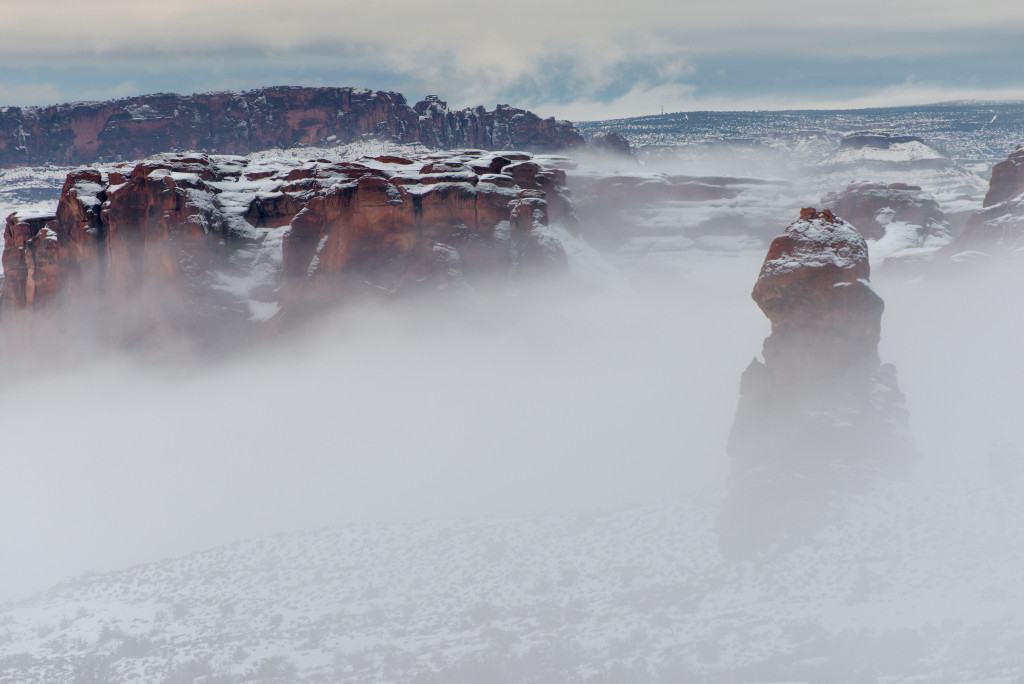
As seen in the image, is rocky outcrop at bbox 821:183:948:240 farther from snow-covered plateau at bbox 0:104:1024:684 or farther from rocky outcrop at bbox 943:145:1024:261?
snow-covered plateau at bbox 0:104:1024:684

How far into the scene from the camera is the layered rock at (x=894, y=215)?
126519 millimetres

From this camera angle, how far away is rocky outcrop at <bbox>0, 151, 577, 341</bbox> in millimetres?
90500

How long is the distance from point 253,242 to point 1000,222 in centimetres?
7148

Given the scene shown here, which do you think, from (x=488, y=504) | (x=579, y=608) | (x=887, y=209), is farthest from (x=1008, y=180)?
(x=579, y=608)

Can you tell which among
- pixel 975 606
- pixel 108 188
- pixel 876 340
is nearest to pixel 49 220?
pixel 108 188

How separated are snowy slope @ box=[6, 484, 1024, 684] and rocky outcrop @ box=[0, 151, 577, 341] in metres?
40.6

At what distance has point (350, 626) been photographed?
45.8 meters

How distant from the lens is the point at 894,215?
132 meters

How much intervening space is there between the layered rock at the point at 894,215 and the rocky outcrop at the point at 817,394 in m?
77.6

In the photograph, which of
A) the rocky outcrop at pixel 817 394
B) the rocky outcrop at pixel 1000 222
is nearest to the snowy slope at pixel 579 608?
the rocky outcrop at pixel 817 394

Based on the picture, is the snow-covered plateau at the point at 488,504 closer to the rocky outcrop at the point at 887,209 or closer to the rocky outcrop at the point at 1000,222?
the rocky outcrop at the point at 1000,222

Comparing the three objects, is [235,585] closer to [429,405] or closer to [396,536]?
[396,536]

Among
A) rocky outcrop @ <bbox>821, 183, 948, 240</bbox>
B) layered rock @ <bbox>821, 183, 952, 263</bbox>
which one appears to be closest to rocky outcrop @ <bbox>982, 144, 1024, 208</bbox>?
layered rock @ <bbox>821, 183, 952, 263</bbox>

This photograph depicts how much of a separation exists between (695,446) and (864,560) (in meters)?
20.9
